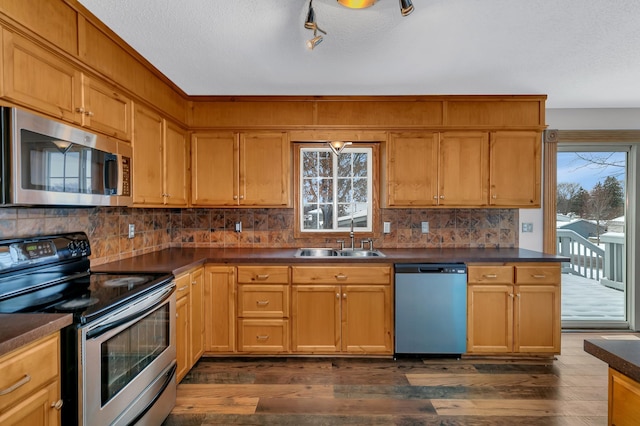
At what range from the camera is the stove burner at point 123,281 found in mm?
1928

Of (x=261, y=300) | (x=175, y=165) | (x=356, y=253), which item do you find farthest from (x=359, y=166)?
(x=175, y=165)

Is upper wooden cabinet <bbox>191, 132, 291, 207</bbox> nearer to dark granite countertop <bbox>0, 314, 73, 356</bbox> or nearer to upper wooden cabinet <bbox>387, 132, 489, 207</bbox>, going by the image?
upper wooden cabinet <bbox>387, 132, 489, 207</bbox>

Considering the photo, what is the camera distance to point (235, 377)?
107 inches

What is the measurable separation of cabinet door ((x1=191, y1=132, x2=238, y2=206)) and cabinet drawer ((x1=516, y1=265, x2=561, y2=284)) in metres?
2.73

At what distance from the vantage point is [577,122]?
367 cm

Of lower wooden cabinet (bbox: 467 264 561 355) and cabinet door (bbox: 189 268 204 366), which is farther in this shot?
lower wooden cabinet (bbox: 467 264 561 355)

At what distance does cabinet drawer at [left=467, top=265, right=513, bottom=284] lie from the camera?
296 cm

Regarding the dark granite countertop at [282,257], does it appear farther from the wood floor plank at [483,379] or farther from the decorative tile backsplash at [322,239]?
the wood floor plank at [483,379]

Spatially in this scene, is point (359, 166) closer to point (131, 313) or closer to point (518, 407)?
point (518, 407)

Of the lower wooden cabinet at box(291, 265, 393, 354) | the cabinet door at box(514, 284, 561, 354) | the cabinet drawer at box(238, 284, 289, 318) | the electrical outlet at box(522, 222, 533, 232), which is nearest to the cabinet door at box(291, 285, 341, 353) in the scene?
the lower wooden cabinet at box(291, 265, 393, 354)

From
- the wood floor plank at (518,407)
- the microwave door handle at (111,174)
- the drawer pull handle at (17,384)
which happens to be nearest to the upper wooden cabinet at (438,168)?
the wood floor plank at (518,407)

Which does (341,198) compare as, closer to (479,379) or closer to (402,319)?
(402,319)

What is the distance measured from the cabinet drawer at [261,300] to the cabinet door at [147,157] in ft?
3.50

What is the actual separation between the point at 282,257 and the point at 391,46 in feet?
6.18
